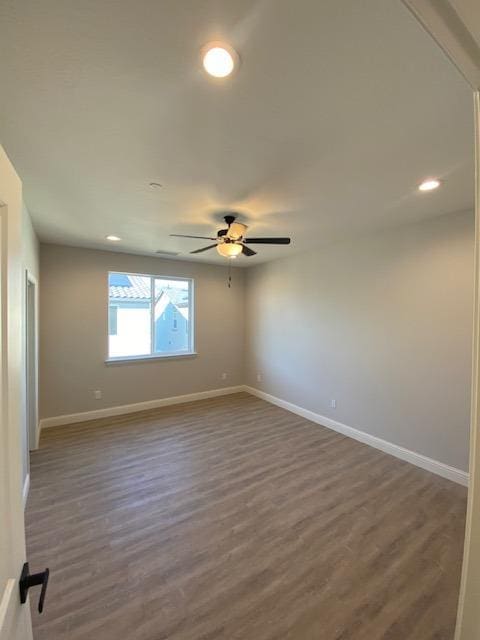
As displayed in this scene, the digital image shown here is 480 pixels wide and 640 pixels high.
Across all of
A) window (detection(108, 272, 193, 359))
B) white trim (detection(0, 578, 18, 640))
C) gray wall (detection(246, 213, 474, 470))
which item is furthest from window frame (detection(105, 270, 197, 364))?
white trim (detection(0, 578, 18, 640))

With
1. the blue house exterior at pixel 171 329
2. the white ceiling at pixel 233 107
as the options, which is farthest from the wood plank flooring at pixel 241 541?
the white ceiling at pixel 233 107

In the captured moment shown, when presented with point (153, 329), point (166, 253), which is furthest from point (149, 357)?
point (166, 253)

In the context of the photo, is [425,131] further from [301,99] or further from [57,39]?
[57,39]

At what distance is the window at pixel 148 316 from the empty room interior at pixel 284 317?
8cm

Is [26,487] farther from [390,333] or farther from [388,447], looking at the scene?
[390,333]

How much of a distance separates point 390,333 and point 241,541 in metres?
2.56

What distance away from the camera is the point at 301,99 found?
4.10 ft

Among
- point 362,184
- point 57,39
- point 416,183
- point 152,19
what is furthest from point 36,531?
point 416,183

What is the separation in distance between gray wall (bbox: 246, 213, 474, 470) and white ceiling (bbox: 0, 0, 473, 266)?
640 mm

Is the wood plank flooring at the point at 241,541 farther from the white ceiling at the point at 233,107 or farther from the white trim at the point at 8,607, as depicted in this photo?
the white ceiling at the point at 233,107

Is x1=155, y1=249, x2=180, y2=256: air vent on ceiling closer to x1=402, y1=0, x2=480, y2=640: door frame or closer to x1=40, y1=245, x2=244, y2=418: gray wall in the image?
x1=40, y1=245, x2=244, y2=418: gray wall

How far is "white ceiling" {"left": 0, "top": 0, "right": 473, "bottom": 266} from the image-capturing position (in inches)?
36.5

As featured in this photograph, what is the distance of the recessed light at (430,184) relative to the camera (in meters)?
2.02

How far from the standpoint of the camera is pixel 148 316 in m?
4.79
